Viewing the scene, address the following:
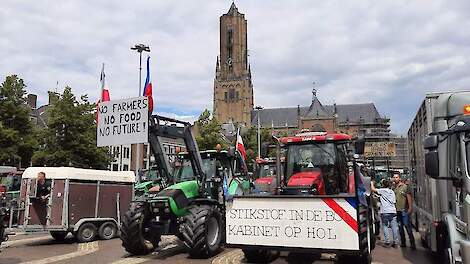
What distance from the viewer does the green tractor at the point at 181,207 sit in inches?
376

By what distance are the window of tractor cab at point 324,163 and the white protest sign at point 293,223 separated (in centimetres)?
193

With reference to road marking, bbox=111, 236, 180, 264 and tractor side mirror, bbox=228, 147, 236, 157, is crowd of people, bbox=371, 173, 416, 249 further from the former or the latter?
road marking, bbox=111, 236, 180, 264

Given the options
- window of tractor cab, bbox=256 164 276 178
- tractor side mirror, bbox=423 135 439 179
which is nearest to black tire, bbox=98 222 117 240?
window of tractor cab, bbox=256 164 276 178

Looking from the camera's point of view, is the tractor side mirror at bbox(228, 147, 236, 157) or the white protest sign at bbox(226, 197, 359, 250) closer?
the white protest sign at bbox(226, 197, 359, 250)

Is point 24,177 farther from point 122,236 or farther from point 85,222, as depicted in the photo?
point 122,236

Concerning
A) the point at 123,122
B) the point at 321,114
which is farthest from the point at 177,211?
the point at 321,114

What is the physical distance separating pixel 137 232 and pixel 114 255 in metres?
1.11

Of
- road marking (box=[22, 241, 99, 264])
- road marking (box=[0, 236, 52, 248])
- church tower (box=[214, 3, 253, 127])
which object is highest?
church tower (box=[214, 3, 253, 127])

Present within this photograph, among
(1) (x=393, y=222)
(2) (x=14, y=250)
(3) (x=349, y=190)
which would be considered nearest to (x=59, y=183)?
(2) (x=14, y=250)

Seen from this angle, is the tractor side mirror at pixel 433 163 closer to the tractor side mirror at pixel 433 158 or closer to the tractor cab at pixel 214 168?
the tractor side mirror at pixel 433 158

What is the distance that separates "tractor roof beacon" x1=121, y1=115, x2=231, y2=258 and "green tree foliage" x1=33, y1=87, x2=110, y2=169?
17.9 m

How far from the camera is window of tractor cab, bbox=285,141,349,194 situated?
8977mm

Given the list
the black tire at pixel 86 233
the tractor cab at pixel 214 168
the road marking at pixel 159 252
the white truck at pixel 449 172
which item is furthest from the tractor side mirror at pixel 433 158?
the black tire at pixel 86 233

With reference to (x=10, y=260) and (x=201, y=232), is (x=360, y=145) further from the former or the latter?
(x=10, y=260)
